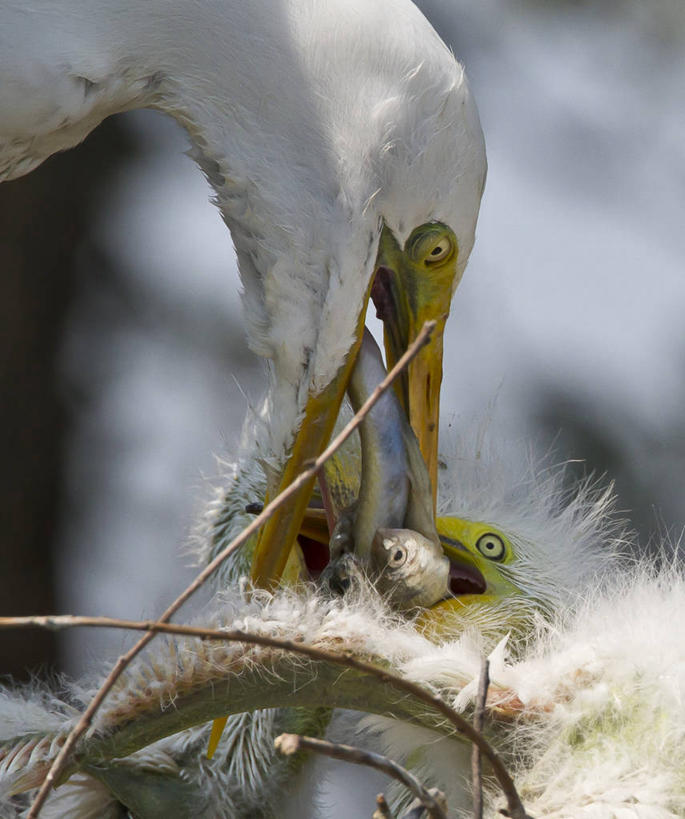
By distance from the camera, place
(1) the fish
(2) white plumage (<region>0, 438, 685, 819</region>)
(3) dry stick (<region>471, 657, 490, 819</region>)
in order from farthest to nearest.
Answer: (1) the fish, (2) white plumage (<region>0, 438, 685, 819</region>), (3) dry stick (<region>471, 657, 490, 819</region>)

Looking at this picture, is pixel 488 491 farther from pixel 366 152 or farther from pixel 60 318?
pixel 60 318

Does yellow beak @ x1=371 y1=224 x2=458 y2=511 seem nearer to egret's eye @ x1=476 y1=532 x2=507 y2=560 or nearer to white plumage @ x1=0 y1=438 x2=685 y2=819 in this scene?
egret's eye @ x1=476 y1=532 x2=507 y2=560

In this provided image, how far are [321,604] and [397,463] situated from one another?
247mm

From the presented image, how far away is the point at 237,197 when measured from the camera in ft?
5.06

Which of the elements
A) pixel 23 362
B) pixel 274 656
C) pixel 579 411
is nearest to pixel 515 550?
pixel 274 656

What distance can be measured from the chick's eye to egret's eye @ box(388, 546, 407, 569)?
354 millimetres

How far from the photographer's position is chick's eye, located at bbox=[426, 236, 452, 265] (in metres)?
1.53

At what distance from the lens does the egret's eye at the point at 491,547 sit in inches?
61.5

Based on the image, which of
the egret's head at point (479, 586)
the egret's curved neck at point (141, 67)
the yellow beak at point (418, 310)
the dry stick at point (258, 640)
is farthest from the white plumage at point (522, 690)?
the egret's curved neck at point (141, 67)

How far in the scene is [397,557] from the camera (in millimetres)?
1345

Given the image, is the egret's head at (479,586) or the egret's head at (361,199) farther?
the egret's head at (361,199)

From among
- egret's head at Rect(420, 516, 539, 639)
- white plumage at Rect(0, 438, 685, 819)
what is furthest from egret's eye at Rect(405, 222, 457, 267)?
white plumage at Rect(0, 438, 685, 819)

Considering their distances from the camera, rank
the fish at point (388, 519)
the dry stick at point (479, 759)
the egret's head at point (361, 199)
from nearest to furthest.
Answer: the dry stick at point (479, 759) → the fish at point (388, 519) → the egret's head at point (361, 199)

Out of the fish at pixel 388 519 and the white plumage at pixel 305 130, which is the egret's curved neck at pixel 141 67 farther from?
the fish at pixel 388 519
